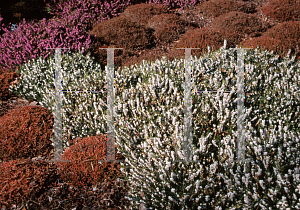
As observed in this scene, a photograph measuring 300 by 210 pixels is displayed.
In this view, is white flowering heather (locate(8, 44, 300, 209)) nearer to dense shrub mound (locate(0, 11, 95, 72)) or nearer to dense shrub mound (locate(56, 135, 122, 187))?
dense shrub mound (locate(56, 135, 122, 187))

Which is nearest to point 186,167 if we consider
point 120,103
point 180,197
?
point 180,197

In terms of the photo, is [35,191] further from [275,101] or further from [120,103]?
[275,101]

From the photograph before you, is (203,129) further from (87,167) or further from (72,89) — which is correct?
(72,89)

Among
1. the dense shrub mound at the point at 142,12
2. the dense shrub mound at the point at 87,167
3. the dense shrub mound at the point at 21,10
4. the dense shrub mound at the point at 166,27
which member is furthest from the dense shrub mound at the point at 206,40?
the dense shrub mound at the point at 21,10

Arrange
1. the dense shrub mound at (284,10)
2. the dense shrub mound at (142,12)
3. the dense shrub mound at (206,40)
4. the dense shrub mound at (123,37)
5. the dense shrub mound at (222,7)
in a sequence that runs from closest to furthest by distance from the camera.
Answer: the dense shrub mound at (206,40), the dense shrub mound at (123,37), the dense shrub mound at (284,10), the dense shrub mound at (142,12), the dense shrub mound at (222,7)

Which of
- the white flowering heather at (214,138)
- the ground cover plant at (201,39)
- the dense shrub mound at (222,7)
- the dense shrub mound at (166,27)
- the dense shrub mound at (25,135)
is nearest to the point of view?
the white flowering heather at (214,138)

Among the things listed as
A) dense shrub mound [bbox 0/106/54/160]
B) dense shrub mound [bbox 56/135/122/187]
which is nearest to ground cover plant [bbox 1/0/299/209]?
dense shrub mound [bbox 56/135/122/187]

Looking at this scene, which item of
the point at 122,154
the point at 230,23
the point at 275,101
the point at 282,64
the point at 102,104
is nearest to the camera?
the point at 122,154

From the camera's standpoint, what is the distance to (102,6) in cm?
772

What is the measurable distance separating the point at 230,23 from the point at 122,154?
5.57 metres

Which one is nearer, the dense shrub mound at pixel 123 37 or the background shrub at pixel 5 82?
the background shrub at pixel 5 82

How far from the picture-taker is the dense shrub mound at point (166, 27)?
6.29 metres

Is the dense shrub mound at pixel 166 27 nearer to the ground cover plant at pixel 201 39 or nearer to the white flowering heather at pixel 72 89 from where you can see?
the ground cover plant at pixel 201 39

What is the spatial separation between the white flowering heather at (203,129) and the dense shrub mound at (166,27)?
7.80 feet
